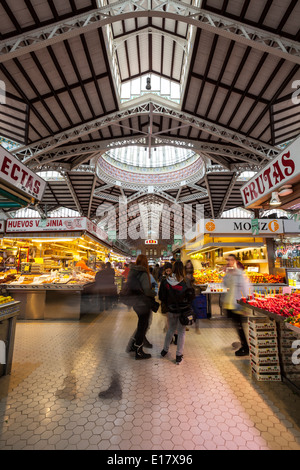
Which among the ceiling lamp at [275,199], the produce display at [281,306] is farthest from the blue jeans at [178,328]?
the ceiling lamp at [275,199]

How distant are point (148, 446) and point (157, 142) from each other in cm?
1731

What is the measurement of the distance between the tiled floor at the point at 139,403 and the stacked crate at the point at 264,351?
5.6 inches

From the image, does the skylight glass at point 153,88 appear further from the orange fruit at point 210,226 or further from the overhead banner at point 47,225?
the overhead banner at point 47,225

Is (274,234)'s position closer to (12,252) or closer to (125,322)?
(125,322)

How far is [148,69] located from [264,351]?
15.9m

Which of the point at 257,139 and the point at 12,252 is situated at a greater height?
the point at 257,139

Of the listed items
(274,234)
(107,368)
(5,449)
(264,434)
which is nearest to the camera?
(5,449)

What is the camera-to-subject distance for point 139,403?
271cm

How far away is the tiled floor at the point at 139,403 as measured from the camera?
2.15 metres

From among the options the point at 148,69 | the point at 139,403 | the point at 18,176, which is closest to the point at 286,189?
the point at 139,403

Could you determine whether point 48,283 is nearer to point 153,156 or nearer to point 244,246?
point 244,246

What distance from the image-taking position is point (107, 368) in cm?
363

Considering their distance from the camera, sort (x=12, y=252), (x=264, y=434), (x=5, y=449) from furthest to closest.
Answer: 1. (x=12, y=252)
2. (x=264, y=434)
3. (x=5, y=449)

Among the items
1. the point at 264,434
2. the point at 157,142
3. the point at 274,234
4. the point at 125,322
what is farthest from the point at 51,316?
the point at 157,142
